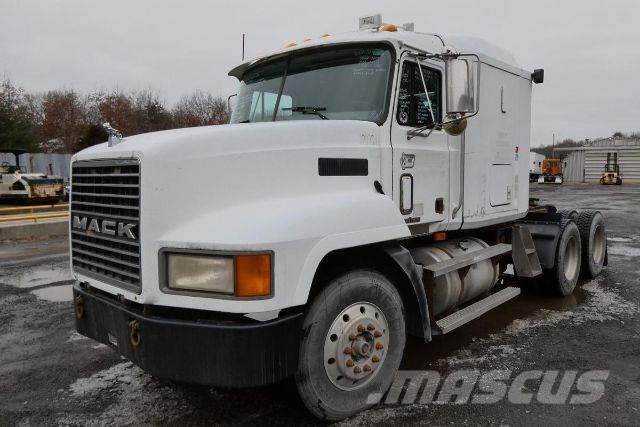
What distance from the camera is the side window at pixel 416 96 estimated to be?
403 cm

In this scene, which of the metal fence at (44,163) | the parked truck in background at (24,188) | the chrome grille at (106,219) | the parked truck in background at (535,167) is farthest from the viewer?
the parked truck in background at (535,167)

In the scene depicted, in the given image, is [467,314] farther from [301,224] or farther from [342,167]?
[301,224]

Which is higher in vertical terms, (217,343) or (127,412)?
(217,343)

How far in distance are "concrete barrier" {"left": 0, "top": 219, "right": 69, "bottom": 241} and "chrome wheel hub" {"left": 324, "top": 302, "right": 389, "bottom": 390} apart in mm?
11412

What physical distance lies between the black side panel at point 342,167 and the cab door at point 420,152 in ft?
1.18

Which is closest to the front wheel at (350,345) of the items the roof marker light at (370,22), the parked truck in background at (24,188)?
the roof marker light at (370,22)

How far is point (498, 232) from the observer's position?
231 inches

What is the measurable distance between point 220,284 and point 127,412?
1.49 meters

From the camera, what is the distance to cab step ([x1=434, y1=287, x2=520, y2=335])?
13.4 feet

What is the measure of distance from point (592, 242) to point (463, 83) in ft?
16.0

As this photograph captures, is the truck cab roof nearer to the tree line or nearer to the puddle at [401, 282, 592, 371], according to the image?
the puddle at [401, 282, 592, 371]

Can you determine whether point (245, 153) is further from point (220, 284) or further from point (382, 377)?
point (382, 377)

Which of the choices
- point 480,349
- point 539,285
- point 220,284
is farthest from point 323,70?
point 539,285

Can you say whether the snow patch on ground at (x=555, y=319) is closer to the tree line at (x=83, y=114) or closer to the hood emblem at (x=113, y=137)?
the hood emblem at (x=113, y=137)
